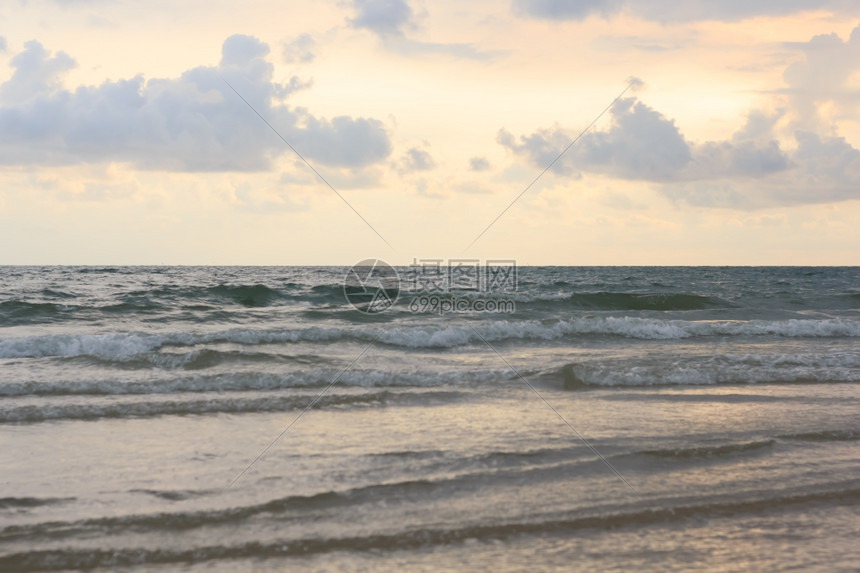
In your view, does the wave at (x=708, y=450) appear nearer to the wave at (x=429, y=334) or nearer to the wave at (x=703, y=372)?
the wave at (x=703, y=372)

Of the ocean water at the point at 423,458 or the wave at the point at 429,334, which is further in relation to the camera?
the wave at the point at 429,334

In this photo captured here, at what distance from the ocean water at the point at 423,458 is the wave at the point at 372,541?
20 mm

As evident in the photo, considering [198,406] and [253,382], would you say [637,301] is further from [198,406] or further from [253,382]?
[198,406]

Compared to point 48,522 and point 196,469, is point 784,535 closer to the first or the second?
point 196,469

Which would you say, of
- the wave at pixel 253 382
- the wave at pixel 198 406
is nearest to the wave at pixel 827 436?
the wave at pixel 198 406

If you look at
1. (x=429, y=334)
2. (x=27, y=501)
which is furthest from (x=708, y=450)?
(x=429, y=334)

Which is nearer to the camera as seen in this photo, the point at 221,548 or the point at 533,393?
the point at 221,548

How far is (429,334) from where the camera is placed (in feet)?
51.0

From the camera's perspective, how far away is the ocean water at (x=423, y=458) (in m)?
4.47

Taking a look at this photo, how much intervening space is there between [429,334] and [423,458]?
925 centimetres

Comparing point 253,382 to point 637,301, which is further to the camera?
point 637,301

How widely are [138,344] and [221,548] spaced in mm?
10975

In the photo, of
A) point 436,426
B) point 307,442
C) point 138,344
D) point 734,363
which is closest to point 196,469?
point 307,442

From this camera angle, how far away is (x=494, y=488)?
5.51 meters
